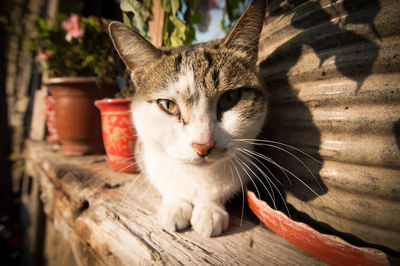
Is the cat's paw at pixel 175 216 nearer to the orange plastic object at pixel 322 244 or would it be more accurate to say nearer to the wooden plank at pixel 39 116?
the orange plastic object at pixel 322 244

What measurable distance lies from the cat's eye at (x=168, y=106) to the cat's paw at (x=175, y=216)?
0.34 m

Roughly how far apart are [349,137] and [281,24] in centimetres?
45

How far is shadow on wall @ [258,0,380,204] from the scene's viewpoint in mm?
514

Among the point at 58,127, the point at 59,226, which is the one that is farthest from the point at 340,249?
the point at 58,127

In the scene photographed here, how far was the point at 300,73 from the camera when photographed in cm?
62

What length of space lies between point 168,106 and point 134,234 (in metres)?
0.46

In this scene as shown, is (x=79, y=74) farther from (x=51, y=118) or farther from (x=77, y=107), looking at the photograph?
(x=51, y=118)

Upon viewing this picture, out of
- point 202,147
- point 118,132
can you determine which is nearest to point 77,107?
point 118,132

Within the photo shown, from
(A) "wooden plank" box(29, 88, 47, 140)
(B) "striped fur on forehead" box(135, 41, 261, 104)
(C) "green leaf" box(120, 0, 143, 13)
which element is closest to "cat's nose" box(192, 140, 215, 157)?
(B) "striped fur on forehead" box(135, 41, 261, 104)

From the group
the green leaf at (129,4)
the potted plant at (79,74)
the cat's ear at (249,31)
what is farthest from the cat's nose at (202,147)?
the potted plant at (79,74)

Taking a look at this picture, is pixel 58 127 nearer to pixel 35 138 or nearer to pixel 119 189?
pixel 119 189

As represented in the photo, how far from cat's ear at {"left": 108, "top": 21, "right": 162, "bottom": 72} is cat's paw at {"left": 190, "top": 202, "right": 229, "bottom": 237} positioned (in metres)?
0.64

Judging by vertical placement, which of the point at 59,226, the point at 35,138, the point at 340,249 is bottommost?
the point at 59,226

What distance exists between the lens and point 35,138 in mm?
2686
